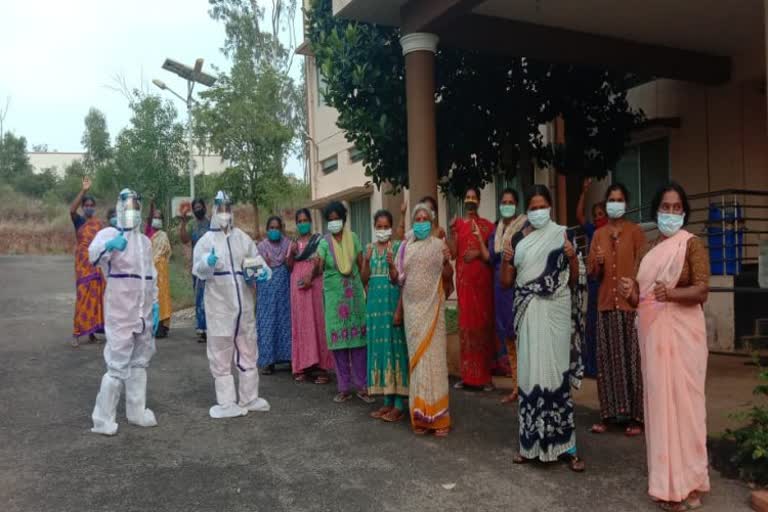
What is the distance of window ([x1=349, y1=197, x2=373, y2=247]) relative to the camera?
17634mm

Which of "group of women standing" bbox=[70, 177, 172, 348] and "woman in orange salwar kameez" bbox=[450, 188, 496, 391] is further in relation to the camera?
"group of women standing" bbox=[70, 177, 172, 348]

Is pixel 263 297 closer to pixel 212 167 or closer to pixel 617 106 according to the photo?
pixel 617 106

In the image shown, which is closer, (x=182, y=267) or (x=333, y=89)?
(x=333, y=89)

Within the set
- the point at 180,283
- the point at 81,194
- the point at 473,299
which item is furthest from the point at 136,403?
the point at 180,283

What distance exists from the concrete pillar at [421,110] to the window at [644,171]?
424cm

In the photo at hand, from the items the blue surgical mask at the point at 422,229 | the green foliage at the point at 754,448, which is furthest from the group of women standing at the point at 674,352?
the blue surgical mask at the point at 422,229

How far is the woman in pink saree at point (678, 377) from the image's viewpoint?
3.85m

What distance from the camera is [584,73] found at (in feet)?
30.3

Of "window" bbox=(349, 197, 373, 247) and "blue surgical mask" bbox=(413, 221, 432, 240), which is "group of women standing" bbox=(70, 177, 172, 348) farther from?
"window" bbox=(349, 197, 373, 247)

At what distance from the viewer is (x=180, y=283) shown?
56.6 feet

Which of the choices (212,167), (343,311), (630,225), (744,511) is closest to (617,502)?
(744,511)

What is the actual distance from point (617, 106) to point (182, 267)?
50.9 ft

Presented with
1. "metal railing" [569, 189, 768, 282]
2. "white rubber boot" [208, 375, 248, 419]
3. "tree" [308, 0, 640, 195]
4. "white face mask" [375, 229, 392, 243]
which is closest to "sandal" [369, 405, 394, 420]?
"white rubber boot" [208, 375, 248, 419]

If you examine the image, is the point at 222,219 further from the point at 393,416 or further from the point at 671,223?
the point at 671,223
